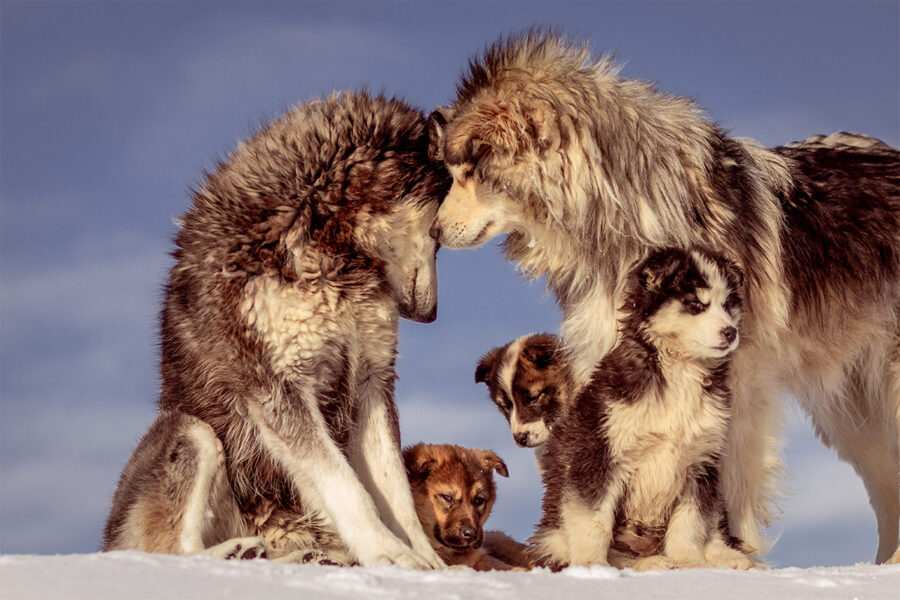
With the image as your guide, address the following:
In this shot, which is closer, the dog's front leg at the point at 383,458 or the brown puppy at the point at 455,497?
the dog's front leg at the point at 383,458

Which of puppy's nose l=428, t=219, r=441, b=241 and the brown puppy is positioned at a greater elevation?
puppy's nose l=428, t=219, r=441, b=241

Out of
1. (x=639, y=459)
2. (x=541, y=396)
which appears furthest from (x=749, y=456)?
(x=541, y=396)

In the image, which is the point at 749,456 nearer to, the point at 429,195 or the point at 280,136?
the point at 429,195

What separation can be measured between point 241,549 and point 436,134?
7.96 ft

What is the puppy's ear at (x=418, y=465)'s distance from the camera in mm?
6086

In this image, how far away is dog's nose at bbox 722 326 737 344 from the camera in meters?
4.89

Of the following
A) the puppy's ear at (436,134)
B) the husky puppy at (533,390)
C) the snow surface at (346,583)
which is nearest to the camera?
the snow surface at (346,583)

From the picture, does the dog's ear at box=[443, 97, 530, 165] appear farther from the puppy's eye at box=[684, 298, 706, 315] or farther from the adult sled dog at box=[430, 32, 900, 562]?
the puppy's eye at box=[684, 298, 706, 315]

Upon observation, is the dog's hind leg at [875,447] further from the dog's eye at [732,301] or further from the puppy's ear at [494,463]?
the puppy's ear at [494,463]

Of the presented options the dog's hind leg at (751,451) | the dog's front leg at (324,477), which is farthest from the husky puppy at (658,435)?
the dog's front leg at (324,477)

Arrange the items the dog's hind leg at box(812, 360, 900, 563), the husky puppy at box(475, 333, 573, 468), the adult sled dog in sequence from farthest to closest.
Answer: the dog's hind leg at box(812, 360, 900, 563)
the husky puppy at box(475, 333, 573, 468)
the adult sled dog

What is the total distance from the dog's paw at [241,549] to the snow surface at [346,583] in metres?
0.61

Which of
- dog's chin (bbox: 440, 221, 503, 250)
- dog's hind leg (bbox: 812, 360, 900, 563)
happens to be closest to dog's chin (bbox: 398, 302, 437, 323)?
dog's chin (bbox: 440, 221, 503, 250)

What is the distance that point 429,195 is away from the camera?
17.4 feet
